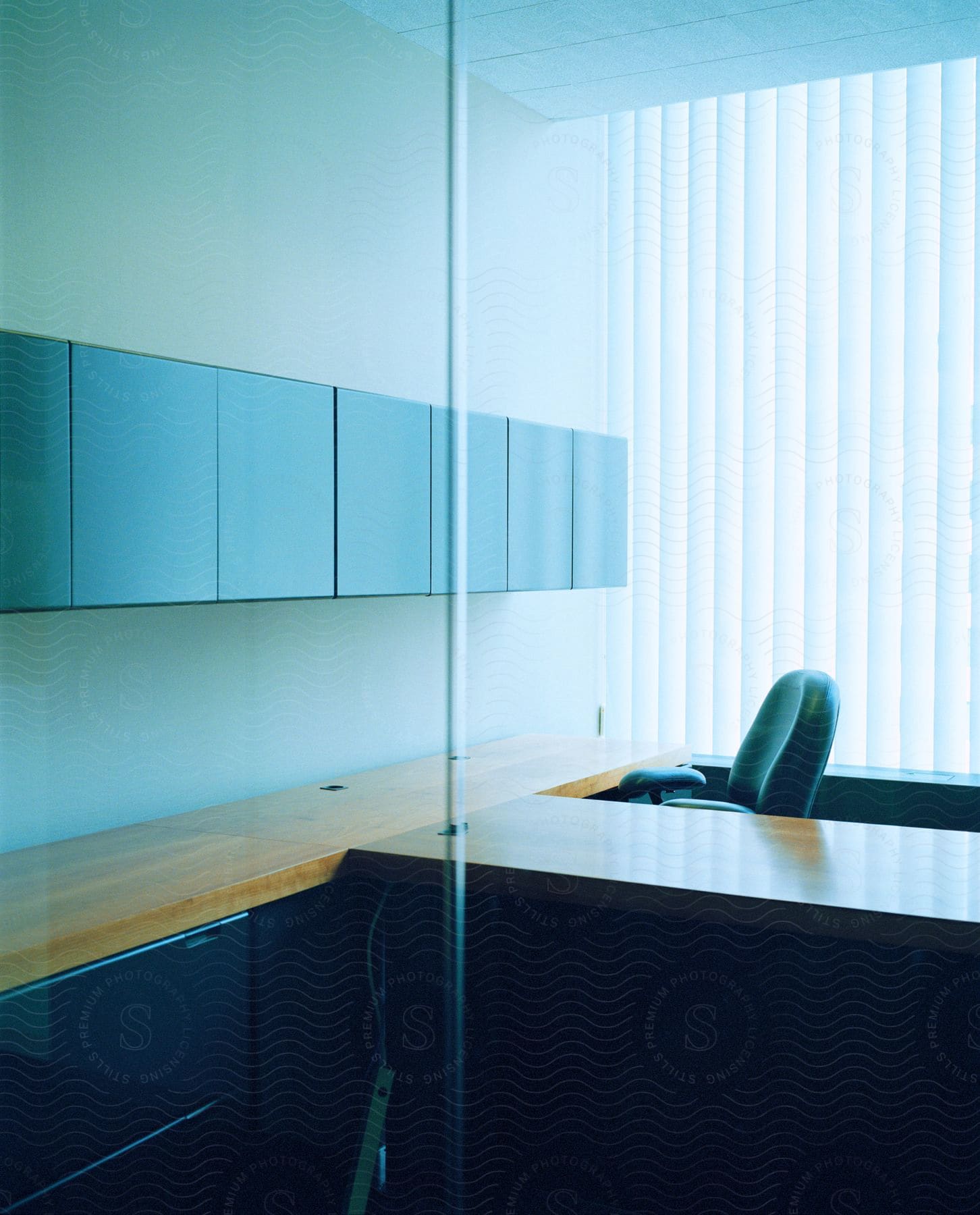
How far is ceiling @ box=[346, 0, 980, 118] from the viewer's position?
3.57ft

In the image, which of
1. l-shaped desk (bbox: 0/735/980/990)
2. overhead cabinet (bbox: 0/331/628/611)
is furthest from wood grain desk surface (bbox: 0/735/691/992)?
overhead cabinet (bbox: 0/331/628/611)

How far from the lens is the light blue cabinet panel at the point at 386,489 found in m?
1.38

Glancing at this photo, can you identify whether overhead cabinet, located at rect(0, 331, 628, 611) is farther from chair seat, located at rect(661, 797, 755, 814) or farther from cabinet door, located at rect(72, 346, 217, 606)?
chair seat, located at rect(661, 797, 755, 814)

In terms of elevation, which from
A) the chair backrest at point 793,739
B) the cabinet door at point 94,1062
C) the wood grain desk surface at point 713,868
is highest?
the chair backrest at point 793,739

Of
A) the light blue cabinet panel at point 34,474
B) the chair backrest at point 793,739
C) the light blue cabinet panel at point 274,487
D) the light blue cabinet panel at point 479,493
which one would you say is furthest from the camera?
the light blue cabinet panel at point 479,493

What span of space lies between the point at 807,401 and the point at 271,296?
0.62 m

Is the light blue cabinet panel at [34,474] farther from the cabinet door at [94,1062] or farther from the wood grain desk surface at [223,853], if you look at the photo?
the cabinet door at [94,1062]

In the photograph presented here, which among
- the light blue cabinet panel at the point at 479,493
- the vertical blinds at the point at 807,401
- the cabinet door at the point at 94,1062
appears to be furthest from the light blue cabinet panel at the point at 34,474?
the vertical blinds at the point at 807,401

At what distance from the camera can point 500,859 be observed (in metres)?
1.37

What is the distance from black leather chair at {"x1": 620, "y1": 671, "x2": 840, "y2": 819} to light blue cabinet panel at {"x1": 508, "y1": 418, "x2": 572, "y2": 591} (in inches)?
11.0

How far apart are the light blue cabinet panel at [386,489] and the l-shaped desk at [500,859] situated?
260 millimetres

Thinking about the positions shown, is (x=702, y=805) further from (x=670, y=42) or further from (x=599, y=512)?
(x=670, y=42)

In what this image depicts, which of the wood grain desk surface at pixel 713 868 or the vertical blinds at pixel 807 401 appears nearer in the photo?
the vertical blinds at pixel 807 401

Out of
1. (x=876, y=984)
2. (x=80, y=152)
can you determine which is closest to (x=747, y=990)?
(x=876, y=984)
